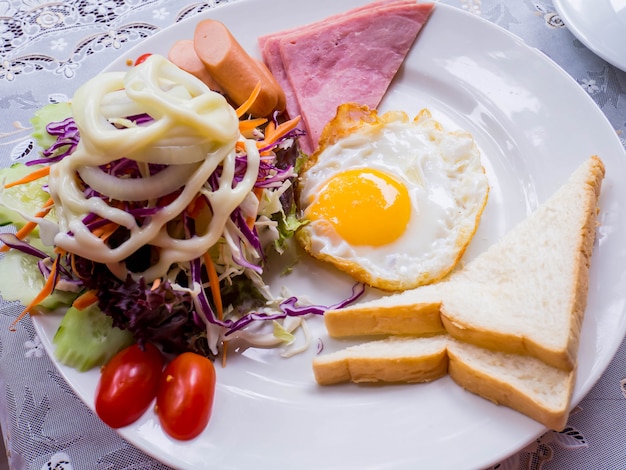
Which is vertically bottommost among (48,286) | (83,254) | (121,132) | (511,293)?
(511,293)

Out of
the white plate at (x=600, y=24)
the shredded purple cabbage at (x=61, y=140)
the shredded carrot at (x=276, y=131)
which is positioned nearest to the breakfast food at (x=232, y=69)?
the shredded carrot at (x=276, y=131)

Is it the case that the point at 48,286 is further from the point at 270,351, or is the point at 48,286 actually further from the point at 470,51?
the point at 470,51

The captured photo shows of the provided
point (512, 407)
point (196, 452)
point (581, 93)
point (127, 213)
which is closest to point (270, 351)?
point (196, 452)

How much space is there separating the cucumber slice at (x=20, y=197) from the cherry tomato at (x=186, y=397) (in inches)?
44.2

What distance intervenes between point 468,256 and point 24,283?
2367 millimetres

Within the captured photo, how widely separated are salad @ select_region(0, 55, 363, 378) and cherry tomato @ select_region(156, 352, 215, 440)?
0.62ft

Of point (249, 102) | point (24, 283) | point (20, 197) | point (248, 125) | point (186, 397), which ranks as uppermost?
point (249, 102)

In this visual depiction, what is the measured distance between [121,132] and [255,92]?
0.94m

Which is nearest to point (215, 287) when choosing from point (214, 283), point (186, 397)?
point (214, 283)

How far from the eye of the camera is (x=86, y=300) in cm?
294

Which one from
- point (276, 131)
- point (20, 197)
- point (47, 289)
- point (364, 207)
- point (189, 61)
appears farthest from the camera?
point (189, 61)

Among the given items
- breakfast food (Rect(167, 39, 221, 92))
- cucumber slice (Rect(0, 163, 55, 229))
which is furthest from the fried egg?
cucumber slice (Rect(0, 163, 55, 229))

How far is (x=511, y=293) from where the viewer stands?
9.59 ft

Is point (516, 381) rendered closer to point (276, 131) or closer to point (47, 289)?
point (276, 131)
